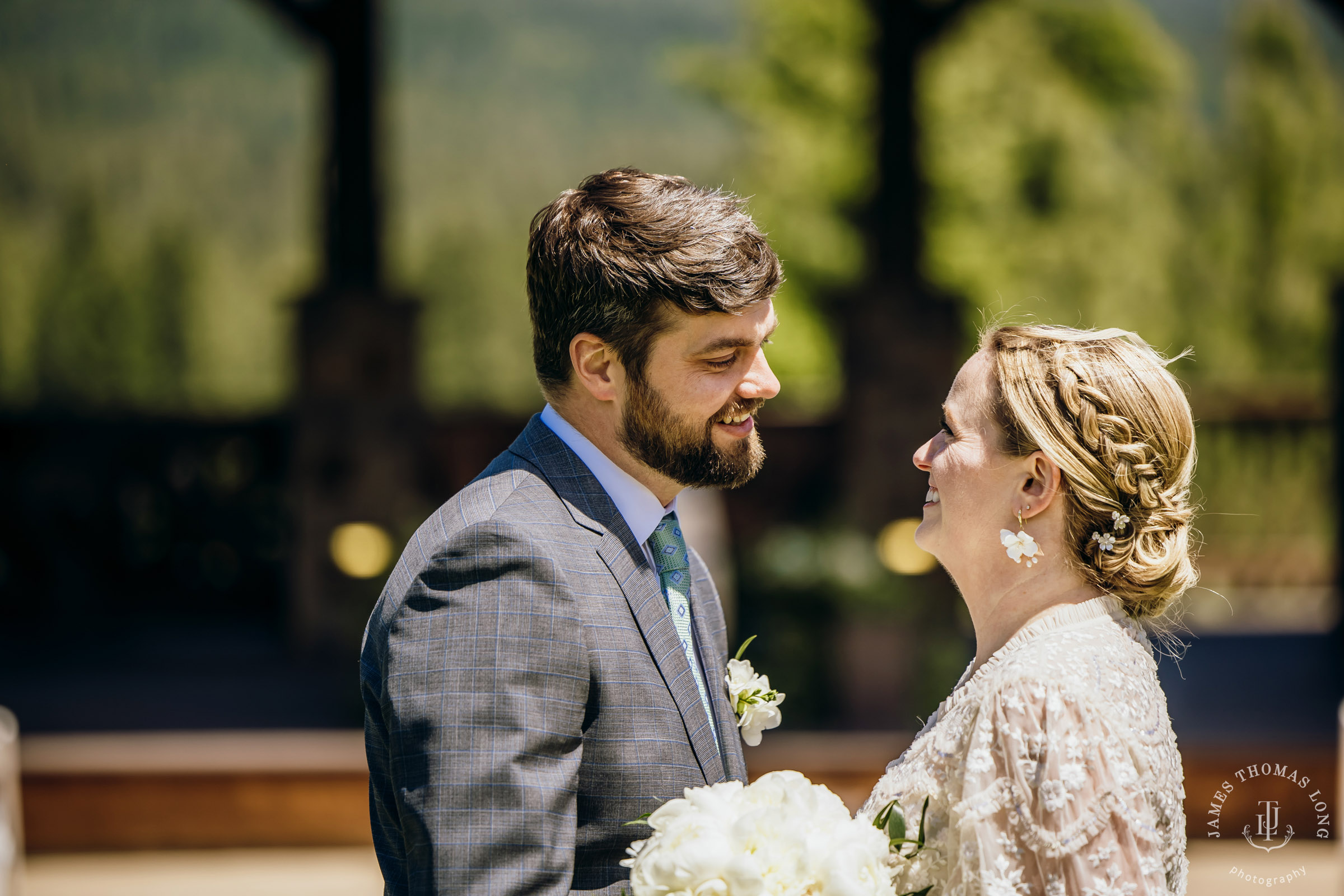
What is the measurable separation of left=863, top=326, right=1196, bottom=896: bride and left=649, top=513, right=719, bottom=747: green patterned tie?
396 mm

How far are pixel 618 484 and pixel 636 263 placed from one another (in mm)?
381

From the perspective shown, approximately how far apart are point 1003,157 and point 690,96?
5042mm

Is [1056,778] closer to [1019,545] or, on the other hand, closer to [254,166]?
[1019,545]

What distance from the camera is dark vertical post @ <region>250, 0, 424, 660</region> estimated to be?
616cm

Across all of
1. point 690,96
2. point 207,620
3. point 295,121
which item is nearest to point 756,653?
point 207,620

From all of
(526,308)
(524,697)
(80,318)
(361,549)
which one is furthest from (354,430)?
(80,318)

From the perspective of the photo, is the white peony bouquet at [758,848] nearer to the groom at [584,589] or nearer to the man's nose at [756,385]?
the groom at [584,589]

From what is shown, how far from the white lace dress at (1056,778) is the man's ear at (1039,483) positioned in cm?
Result: 18

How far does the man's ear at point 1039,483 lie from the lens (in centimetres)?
193

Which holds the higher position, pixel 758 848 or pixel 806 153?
pixel 806 153

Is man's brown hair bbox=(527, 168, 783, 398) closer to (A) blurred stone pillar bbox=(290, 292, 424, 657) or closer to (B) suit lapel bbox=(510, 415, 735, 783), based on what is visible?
(B) suit lapel bbox=(510, 415, 735, 783)

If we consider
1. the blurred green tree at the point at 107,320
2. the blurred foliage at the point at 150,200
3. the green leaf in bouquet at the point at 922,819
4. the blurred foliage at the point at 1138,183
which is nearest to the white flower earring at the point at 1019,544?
the green leaf in bouquet at the point at 922,819

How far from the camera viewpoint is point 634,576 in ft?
6.23

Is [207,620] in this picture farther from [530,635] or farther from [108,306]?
[530,635]
